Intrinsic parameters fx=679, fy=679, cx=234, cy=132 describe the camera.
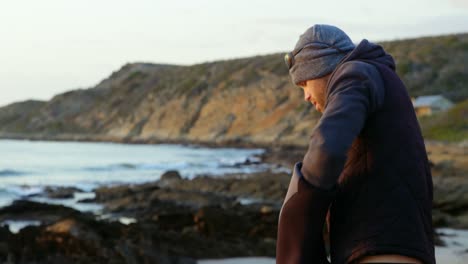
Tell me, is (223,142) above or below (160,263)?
below

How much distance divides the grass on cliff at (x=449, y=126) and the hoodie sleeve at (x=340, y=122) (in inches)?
1421

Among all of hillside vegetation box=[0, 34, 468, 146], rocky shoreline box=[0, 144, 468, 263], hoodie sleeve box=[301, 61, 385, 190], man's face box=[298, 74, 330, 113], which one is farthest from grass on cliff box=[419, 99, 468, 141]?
hoodie sleeve box=[301, 61, 385, 190]

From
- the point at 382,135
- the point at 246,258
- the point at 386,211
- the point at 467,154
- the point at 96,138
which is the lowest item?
the point at 96,138

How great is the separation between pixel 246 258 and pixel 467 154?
21596 mm

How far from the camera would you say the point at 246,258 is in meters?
9.00

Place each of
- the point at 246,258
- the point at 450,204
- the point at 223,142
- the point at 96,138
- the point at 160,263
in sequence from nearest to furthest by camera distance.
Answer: the point at 160,263 < the point at 246,258 < the point at 450,204 < the point at 223,142 < the point at 96,138

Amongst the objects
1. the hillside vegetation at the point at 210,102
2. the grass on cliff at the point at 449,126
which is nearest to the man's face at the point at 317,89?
the grass on cliff at the point at 449,126

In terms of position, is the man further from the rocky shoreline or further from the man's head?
the rocky shoreline

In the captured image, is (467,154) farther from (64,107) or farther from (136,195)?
(64,107)

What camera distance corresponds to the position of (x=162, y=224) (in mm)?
12336

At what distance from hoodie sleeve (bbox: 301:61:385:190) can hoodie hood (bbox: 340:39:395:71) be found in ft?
0.40

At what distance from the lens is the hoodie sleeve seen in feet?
6.45

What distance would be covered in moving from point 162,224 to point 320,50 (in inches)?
406

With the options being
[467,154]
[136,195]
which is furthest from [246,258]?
[467,154]
